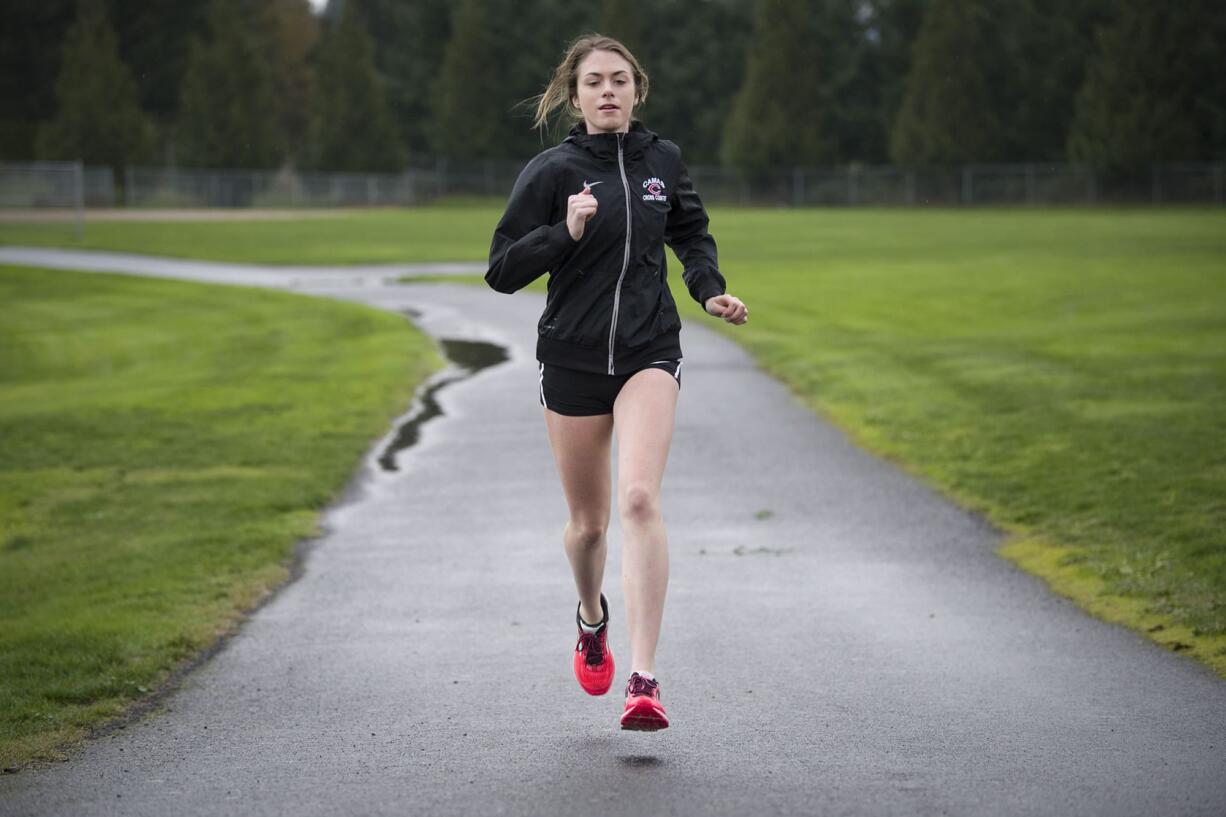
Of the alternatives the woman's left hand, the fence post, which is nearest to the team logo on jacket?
the woman's left hand

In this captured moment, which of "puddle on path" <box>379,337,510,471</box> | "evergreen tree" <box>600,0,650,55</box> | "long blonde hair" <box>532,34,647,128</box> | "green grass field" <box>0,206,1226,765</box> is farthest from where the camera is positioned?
"evergreen tree" <box>600,0,650,55</box>

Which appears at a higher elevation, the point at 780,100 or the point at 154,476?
the point at 780,100

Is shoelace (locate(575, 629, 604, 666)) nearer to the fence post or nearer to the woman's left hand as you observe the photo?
the woman's left hand

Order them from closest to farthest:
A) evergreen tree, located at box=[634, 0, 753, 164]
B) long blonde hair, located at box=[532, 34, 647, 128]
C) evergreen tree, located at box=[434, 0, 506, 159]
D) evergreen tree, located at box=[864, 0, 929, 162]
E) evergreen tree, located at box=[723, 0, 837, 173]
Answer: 1. long blonde hair, located at box=[532, 34, 647, 128]
2. evergreen tree, located at box=[723, 0, 837, 173]
3. evergreen tree, located at box=[864, 0, 929, 162]
4. evergreen tree, located at box=[434, 0, 506, 159]
5. evergreen tree, located at box=[634, 0, 753, 164]

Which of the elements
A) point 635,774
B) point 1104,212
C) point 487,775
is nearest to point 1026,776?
point 635,774

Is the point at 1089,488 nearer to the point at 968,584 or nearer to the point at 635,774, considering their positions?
the point at 968,584

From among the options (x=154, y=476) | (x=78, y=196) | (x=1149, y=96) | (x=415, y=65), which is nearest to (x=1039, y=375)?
(x=154, y=476)

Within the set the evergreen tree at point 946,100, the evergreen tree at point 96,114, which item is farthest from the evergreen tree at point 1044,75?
the evergreen tree at point 96,114

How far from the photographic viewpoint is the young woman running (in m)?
5.16

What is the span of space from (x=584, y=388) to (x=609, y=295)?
0.32 metres

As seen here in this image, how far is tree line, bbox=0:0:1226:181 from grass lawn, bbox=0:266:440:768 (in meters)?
56.4

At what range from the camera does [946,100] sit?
79.5 meters

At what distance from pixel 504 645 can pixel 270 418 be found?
8743mm

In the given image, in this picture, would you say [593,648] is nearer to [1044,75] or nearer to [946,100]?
[946,100]
